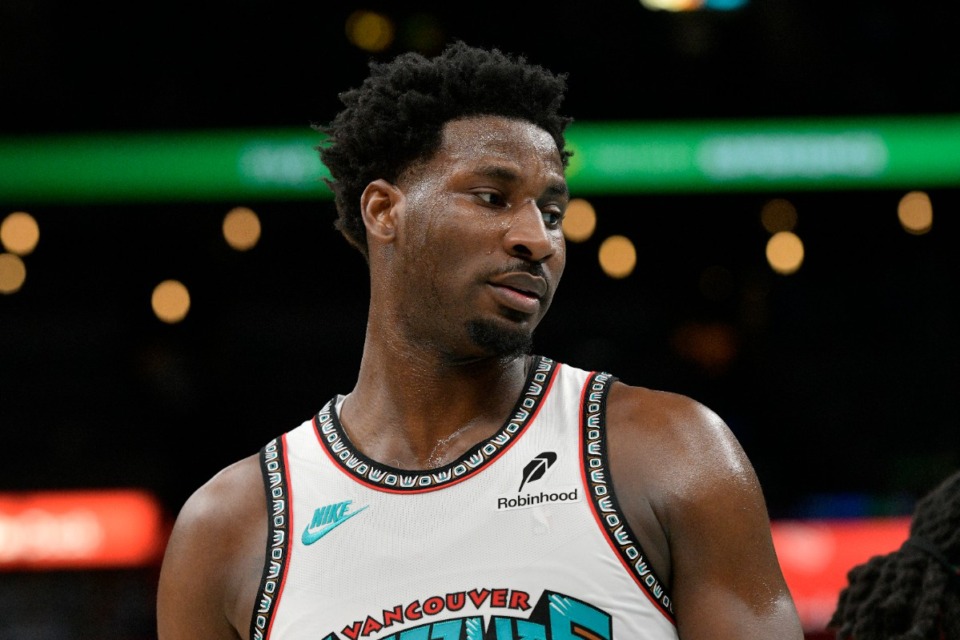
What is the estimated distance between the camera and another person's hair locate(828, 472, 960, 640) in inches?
94.7

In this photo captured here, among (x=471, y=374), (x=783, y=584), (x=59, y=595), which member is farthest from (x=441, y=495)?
(x=59, y=595)

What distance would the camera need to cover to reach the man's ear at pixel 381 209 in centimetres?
286

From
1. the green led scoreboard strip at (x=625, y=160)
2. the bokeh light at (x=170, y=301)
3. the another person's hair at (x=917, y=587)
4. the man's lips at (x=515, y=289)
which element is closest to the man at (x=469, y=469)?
the man's lips at (x=515, y=289)

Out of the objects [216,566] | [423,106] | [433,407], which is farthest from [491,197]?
[216,566]

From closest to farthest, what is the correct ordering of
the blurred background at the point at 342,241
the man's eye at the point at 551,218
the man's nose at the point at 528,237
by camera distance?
the man's nose at the point at 528,237 → the man's eye at the point at 551,218 → the blurred background at the point at 342,241

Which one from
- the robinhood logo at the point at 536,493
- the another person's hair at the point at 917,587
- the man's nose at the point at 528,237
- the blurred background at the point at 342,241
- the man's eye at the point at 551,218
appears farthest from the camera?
the blurred background at the point at 342,241

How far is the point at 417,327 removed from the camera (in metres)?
2.83

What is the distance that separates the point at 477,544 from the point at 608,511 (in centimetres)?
26

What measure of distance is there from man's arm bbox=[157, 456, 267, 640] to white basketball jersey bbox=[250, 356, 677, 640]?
0.16 ft

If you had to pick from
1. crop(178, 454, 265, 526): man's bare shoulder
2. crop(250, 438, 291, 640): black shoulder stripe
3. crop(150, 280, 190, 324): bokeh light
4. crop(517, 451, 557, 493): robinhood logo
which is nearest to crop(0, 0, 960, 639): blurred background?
crop(150, 280, 190, 324): bokeh light

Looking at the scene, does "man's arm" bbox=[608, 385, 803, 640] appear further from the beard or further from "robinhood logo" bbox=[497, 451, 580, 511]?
the beard

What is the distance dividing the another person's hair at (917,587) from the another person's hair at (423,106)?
1087 mm

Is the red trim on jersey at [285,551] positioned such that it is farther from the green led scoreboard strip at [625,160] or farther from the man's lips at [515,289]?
the green led scoreboard strip at [625,160]

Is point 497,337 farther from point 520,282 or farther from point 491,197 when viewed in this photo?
point 491,197
